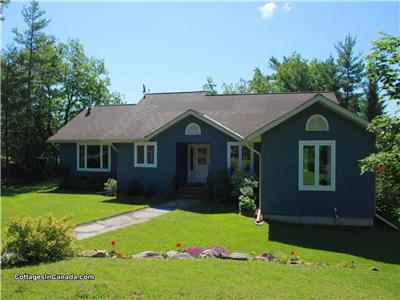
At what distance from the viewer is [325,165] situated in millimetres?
12805

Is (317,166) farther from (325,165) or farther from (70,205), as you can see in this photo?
(70,205)

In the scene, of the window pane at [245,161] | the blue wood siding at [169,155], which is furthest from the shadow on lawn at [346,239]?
the blue wood siding at [169,155]

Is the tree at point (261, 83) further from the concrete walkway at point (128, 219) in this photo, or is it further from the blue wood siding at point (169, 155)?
the concrete walkway at point (128, 219)

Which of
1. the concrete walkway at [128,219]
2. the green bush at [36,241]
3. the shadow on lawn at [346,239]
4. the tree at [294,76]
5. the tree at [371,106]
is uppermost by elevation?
the tree at [294,76]

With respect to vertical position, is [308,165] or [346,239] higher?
[308,165]

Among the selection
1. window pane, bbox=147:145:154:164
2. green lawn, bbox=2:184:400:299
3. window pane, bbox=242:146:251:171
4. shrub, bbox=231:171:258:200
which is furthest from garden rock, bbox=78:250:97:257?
window pane, bbox=147:145:154:164

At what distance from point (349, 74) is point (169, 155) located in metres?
28.4

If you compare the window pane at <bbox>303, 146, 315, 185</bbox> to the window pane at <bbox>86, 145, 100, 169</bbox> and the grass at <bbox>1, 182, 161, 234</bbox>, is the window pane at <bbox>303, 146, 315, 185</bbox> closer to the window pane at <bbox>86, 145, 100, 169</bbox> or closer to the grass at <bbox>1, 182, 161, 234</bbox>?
the grass at <bbox>1, 182, 161, 234</bbox>

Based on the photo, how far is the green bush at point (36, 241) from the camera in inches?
258

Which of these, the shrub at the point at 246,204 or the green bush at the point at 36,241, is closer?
the green bush at the point at 36,241

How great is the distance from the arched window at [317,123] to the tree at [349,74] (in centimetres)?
2821

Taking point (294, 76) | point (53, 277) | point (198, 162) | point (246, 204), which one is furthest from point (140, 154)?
point (294, 76)

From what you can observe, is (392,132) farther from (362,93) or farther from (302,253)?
(362,93)

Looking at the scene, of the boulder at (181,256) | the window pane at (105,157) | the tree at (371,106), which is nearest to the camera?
the boulder at (181,256)
